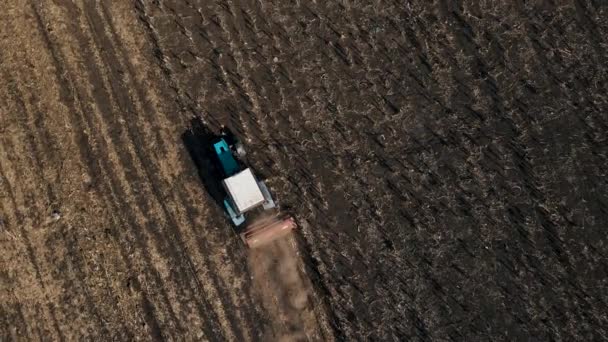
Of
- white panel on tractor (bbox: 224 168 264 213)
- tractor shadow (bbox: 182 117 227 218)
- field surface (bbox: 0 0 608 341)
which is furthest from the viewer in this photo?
tractor shadow (bbox: 182 117 227 218)

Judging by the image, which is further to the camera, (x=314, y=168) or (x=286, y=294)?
(x=314, y=168)

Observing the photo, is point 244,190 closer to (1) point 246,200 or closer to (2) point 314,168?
(1) point 246,200

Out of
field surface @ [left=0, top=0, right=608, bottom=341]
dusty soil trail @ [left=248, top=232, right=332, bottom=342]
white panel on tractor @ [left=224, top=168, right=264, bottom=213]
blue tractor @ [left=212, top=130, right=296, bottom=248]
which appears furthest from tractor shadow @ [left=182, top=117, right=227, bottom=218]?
dusty soil trail @ [left=248, top=232, right=332, bottom=342]

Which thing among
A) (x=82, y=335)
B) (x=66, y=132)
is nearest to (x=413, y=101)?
(x=66, y=132)

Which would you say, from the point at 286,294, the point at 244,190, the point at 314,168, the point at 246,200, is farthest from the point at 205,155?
the point at 286,294

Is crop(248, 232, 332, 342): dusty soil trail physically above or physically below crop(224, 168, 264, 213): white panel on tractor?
below

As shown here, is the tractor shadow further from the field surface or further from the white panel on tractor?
the white panel on tractor
